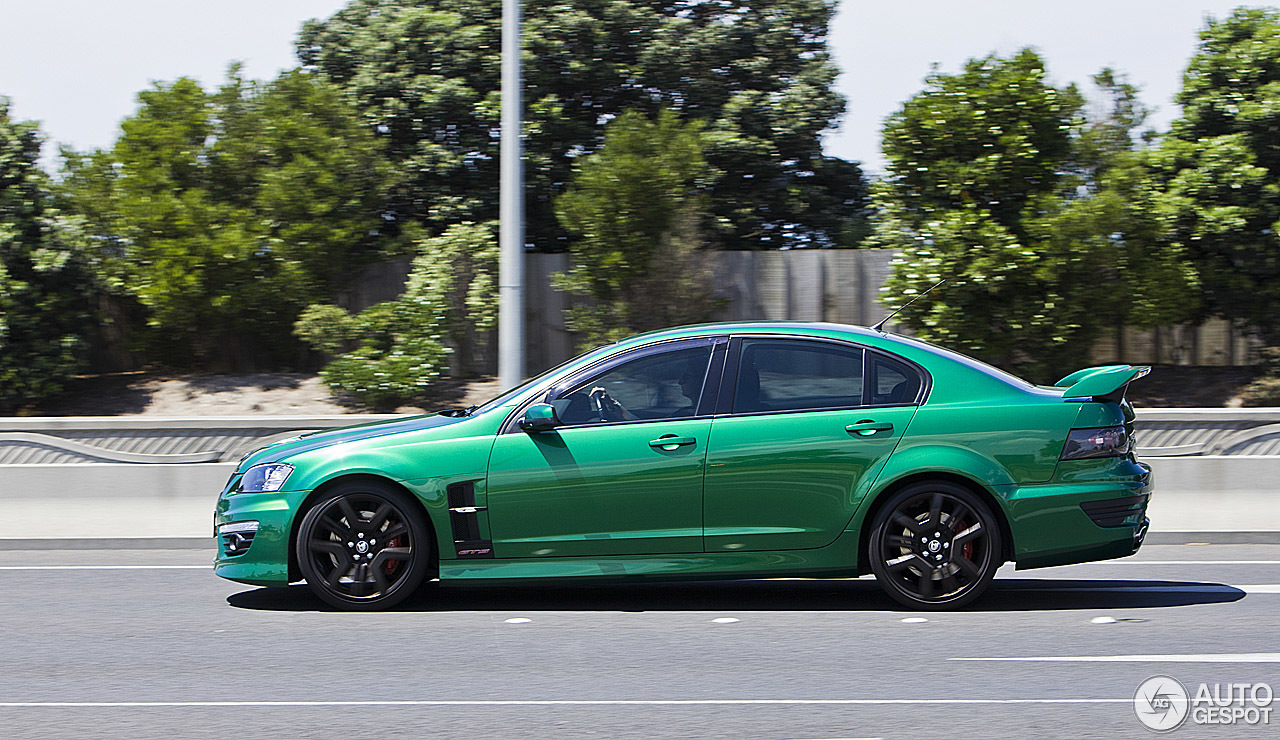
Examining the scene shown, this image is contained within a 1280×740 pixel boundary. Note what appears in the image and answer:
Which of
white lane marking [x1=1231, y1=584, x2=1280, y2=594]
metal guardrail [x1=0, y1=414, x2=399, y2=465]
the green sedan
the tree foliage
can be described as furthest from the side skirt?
the tree foliage

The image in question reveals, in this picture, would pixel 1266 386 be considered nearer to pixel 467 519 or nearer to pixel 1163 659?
pixel 1163 659

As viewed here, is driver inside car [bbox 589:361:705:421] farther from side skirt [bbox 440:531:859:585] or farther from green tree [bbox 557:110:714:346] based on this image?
green tree [bbox 557:110:714:346]

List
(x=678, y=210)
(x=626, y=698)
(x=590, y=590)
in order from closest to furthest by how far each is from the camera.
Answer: (x=626, y=698), (x=590, y=590), (x=678, y=210)

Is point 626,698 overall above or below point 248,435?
below

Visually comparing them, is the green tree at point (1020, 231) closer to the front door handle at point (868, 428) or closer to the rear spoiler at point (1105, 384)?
the rear spoiler at point (1105, 384)

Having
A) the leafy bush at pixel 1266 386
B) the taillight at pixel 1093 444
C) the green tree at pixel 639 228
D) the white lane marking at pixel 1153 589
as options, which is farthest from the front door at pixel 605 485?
the leafy bush at pixel 1266 386

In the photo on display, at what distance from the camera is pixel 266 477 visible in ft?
24.2

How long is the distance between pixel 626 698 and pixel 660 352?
230 centimetres

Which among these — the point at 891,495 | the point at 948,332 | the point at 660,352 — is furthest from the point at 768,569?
the point at 948,332

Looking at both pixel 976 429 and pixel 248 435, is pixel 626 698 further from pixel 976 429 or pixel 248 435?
pixel 248 435

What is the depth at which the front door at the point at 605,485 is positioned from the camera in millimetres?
7055

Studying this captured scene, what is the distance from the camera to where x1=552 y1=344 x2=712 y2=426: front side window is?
284 inches

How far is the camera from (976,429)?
7.09 metres

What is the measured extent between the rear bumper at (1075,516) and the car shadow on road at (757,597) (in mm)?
A: 506
